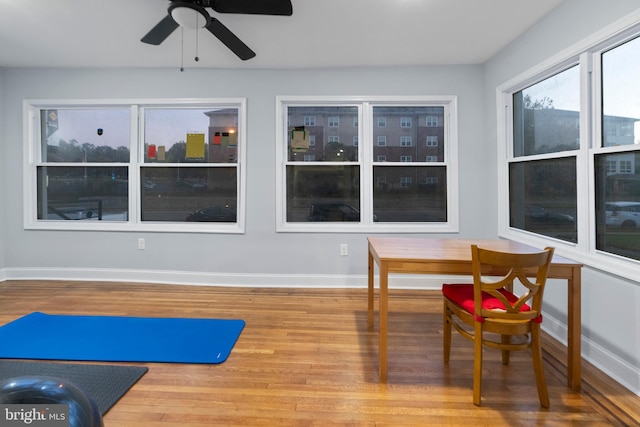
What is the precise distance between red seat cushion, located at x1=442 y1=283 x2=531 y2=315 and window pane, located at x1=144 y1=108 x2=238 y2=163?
275 centimetres

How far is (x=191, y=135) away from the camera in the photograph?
3789 millimetres

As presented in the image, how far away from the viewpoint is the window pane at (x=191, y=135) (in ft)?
12.4

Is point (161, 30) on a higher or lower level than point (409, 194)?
higher

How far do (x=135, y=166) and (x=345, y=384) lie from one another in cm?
339

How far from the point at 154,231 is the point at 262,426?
2.90 metres

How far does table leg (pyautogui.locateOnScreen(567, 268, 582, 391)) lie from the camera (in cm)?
181

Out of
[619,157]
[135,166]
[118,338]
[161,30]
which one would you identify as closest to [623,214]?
[619,157]

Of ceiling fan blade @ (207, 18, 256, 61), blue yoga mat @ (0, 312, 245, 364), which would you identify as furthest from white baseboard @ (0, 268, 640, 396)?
ceiling fan blade @ (207, 18, 256, 61)

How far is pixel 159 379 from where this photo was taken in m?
1.92

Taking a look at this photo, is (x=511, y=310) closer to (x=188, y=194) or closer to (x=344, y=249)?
(x=344, y=249)

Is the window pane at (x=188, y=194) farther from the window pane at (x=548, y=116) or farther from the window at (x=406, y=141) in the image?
the window pane at (x=548, y=116)

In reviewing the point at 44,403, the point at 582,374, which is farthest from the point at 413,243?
the point at 44,403

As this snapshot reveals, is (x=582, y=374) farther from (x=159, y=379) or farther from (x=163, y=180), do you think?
(x=163, y=180)

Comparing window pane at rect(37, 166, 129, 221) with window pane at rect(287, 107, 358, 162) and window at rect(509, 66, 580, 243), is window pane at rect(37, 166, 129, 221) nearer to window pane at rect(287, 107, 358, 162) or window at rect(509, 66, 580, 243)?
window pane at rect(287, 107, 358, 162)
